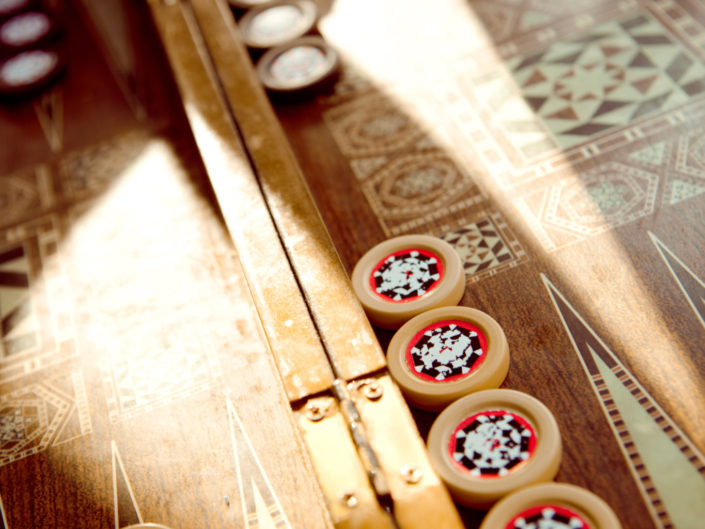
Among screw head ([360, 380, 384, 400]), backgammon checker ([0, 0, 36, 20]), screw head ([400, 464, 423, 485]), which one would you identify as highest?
backgammon checker ([0, 0, 36, 20])

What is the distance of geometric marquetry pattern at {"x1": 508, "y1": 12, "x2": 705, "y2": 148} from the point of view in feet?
8.40

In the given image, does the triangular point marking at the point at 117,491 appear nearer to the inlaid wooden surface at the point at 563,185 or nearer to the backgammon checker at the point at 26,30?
the inlaid wooden surface at the point at 563,185

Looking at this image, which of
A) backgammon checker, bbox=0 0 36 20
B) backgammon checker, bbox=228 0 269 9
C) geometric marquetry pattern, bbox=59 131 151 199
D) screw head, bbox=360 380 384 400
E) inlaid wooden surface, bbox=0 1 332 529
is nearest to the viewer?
screw head, bbox=360 380 384 400

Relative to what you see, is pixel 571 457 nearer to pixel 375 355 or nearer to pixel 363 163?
pixel 375 355

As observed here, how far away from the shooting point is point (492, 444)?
1.72 m

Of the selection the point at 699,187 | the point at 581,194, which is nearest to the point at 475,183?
the point at 581,194

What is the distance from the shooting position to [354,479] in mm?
1665

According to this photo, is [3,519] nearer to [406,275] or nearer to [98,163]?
[406,275]

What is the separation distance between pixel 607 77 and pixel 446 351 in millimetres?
1386

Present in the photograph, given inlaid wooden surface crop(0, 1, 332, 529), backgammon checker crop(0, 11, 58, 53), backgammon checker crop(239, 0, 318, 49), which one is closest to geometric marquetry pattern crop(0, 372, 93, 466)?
inlaid wooden surface crop(0, 1, 332, 529)

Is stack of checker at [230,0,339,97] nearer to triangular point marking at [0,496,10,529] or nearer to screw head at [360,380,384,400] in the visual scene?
screw head at [360,380,384,400]

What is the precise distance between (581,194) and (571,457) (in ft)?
3.04

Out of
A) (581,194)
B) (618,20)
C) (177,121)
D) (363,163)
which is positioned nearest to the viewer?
(581,194)

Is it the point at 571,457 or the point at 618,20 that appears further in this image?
the point at 618,20
